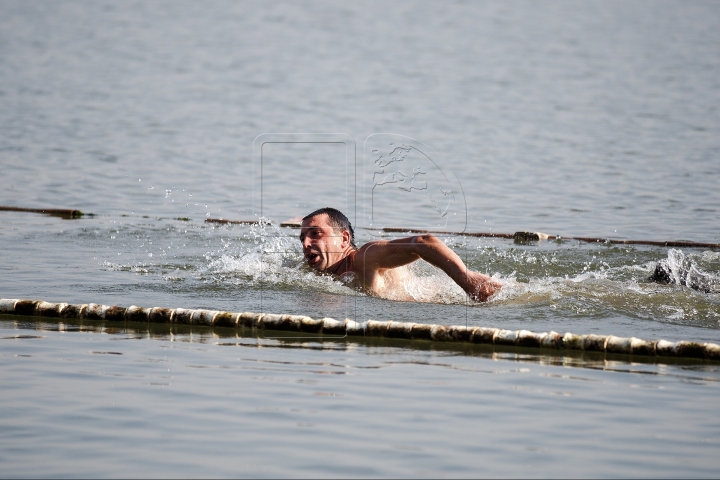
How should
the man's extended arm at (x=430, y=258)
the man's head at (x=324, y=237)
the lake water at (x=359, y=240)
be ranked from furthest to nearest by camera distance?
the man's head at (x=324, y=237) → the man's extended arm at (x=430, y=258) → the lake water at (x=359, y=240)

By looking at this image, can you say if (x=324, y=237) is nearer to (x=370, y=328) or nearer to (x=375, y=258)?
(x=375, y=258)

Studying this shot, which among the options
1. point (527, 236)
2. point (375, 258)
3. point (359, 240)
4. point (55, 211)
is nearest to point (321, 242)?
point (375, 258)

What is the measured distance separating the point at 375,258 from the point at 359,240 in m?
3.33

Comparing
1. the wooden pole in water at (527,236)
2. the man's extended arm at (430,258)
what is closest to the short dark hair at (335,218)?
the man's extended arm at (430,258)

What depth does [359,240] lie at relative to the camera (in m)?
11.5

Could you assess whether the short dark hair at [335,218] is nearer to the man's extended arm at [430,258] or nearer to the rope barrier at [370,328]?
the man's extended arm at [430,258]

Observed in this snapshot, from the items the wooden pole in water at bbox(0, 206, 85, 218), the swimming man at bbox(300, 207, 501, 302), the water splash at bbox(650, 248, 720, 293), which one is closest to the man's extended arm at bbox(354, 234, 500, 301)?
the swimming man at bbox(300, 207, 501, 302)

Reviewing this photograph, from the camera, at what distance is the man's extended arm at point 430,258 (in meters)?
7.71

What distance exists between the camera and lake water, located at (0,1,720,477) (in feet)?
15.5

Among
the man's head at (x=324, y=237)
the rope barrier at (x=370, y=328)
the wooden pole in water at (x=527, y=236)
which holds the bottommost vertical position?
the rope barrier at (x=370, y=328)

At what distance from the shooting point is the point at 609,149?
1873cm

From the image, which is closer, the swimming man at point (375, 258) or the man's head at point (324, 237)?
the swimming man at point (375, 258)

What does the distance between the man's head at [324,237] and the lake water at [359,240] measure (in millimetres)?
A: 199

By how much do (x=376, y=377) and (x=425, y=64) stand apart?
2858 cm
